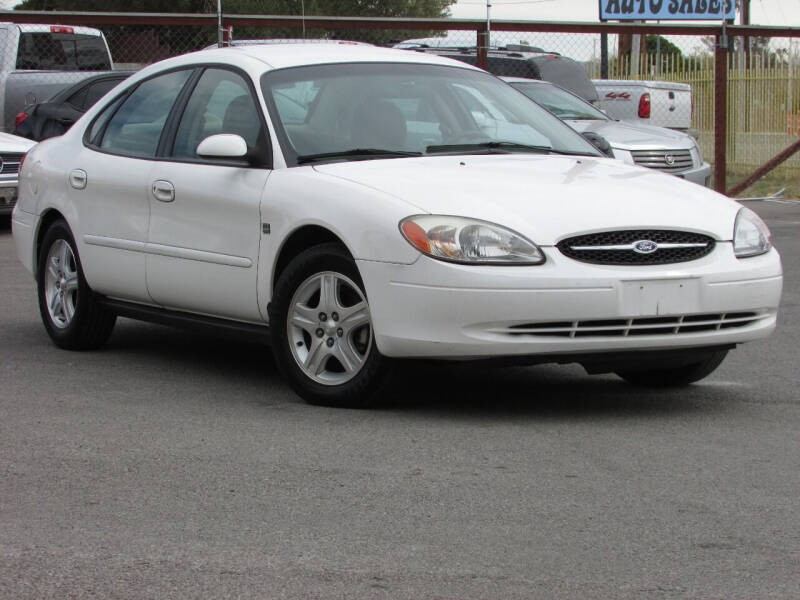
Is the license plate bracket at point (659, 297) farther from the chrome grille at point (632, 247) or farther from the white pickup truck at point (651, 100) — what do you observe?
the white pickup truck at point (651, 100)

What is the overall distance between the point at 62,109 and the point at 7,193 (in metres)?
2.25

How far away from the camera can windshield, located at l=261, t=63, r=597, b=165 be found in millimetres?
6762

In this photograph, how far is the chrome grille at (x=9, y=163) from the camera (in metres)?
14.4

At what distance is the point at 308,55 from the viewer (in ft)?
23.9

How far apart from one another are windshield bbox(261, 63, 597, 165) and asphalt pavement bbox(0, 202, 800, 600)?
1.08 metres

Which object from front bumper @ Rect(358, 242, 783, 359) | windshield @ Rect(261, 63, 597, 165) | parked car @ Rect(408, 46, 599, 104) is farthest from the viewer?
parked car @ Rect(408, 46, 599, 104)

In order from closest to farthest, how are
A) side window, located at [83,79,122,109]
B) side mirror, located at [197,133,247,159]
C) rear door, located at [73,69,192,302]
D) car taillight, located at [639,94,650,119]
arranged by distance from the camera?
side mirror, located at [197,133,247,159] → rear door, located at [73,69,192,302] → side window, located at [83,79,122,109] → car taillight, located at [639,94,650,119]

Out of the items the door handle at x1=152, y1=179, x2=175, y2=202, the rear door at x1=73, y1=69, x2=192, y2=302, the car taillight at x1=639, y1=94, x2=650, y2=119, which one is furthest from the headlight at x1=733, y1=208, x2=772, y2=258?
the car taillight at x1=639, y1=94, x2=650, y2=119

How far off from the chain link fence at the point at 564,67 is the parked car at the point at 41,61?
0.01 meters

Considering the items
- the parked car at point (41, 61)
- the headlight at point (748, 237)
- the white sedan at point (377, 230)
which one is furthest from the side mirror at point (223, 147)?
the parked car at point (41, 61)

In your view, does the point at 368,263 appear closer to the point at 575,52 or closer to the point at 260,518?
the point at 260,518

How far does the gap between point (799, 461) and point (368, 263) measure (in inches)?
70.0

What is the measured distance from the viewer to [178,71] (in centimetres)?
764

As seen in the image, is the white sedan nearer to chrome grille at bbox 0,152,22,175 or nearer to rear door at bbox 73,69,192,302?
rear door at bbox 73,69,192,302
